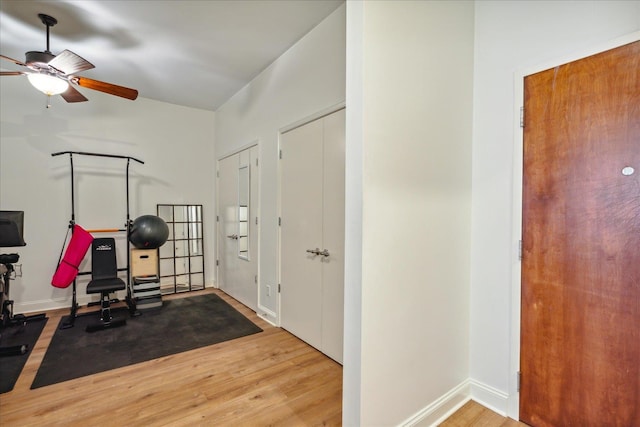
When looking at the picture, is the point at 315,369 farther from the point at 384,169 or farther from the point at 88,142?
the point at 88,142

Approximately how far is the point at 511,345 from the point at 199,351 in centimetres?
254

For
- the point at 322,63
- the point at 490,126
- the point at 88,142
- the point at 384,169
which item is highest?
the point at 322,63

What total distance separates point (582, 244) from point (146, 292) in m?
4.57

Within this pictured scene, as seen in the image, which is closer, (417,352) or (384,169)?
(384,169)

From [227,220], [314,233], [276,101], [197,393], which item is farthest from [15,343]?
[276,101]

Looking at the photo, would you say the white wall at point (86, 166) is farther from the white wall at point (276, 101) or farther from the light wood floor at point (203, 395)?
the light wood floor at point (203, 395)

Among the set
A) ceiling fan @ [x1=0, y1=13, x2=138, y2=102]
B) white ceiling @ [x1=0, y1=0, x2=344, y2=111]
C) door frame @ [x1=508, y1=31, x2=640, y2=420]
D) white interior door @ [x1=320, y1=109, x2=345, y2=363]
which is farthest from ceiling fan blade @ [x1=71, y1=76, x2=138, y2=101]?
door frame @ [x1=508, y1=31, x2=640, y2=420]

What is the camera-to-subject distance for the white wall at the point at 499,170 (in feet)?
5.75

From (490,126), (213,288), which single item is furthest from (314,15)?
(213,288)

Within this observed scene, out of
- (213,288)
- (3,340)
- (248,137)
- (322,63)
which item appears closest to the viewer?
(322,63)

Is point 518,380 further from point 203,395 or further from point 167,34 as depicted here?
point 167,34

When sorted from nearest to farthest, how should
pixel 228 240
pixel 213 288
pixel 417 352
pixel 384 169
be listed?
pixel 384 169 < pixel 417 352 < pixel 228 240 < pixel 213 288

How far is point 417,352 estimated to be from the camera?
1756 mm

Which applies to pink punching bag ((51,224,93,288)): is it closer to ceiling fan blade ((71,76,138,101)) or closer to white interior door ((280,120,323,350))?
ceiling fan blade ((71,76,138,101))
